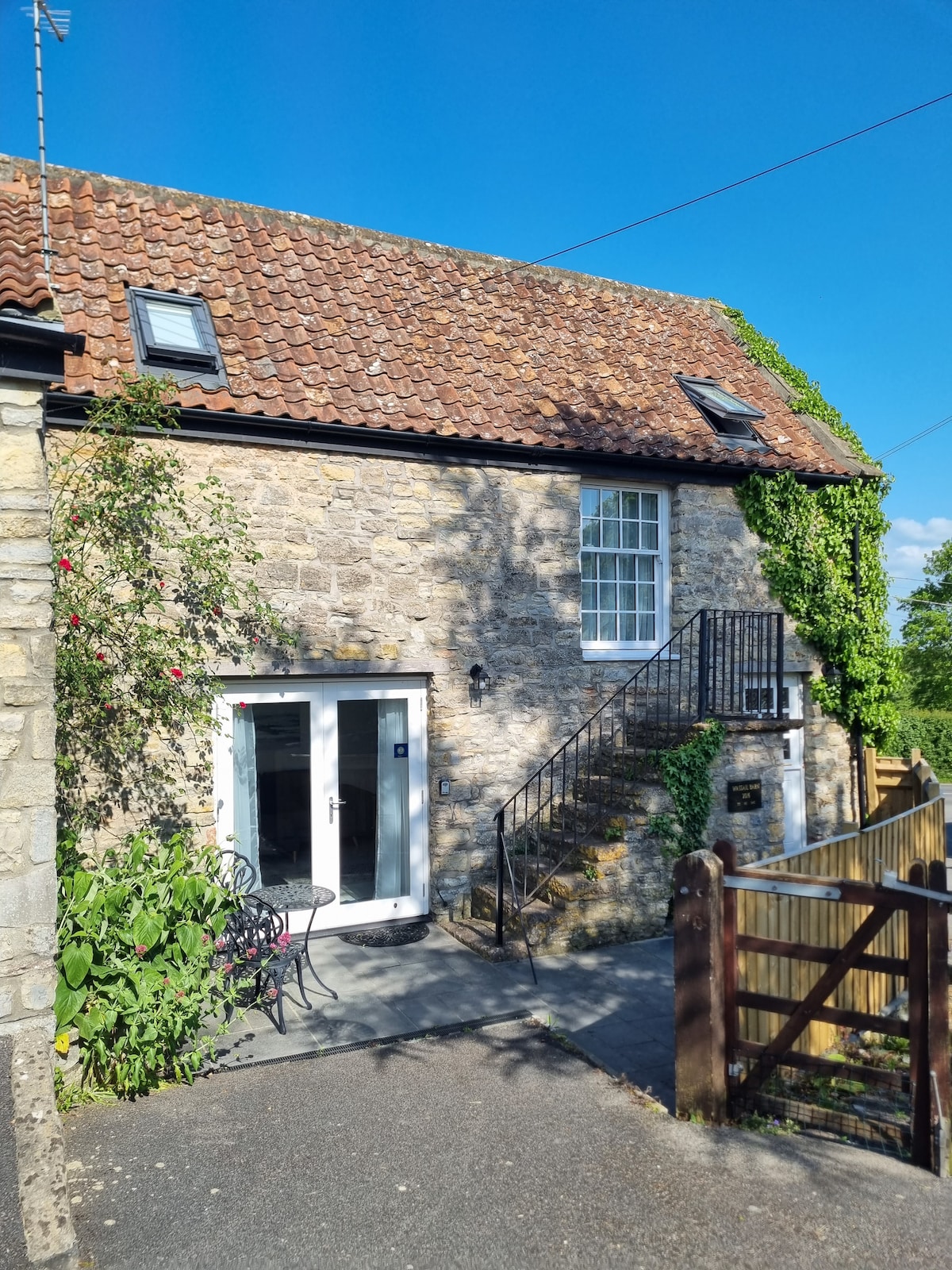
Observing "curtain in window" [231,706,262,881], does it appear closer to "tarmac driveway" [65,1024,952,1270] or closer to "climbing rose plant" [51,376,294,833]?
"climbing rose plant" [51,376,294,833]

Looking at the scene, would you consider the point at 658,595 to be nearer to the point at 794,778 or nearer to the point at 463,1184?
the point at 794,778

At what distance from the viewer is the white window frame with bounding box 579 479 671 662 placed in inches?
379

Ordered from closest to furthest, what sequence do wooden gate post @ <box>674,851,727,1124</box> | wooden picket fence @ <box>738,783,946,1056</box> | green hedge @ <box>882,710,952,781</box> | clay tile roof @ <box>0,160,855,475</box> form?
1. wooden gate post @ <box>674,851,727,1124</box>
2. wooden picket fence @ <box>738,783,946,1056</box>
3. clay tile roof @ <box>0,160,855,475</box>
4. green hedge @ <box>882,710,952,781</box>

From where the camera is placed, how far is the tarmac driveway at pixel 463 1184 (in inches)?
152

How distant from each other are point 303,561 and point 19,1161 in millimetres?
4913

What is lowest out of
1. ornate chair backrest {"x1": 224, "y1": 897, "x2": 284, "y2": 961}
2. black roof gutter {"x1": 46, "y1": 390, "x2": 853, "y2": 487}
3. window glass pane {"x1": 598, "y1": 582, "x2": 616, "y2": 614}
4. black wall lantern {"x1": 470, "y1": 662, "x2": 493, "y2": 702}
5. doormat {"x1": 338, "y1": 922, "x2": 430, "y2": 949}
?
doormat {"x1": 338, "y1": 922, "x2": 430, "y2": 949}

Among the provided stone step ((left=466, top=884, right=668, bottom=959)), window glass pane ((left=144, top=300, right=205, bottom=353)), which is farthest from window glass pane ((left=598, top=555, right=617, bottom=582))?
window glass pane ((left=144, top=300, right=205, bottom=353))

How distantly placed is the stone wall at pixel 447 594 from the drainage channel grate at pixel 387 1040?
2.28 meters

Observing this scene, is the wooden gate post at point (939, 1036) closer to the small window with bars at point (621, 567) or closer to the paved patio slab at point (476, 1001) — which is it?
the paved patio slab at point (476, 1001)

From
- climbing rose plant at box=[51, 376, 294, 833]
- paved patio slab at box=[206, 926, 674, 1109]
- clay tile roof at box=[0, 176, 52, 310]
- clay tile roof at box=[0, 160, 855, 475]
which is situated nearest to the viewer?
clay tile roof at box=[0, 176, 52, 310]

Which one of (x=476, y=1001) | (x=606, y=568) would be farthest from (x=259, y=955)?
(x=606, y=568)

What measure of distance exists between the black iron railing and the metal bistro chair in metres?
2.07

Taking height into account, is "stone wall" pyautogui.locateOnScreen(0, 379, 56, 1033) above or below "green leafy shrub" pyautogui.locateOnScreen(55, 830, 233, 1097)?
above

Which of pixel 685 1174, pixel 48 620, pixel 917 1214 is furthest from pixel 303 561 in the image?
pixel 917 1214
